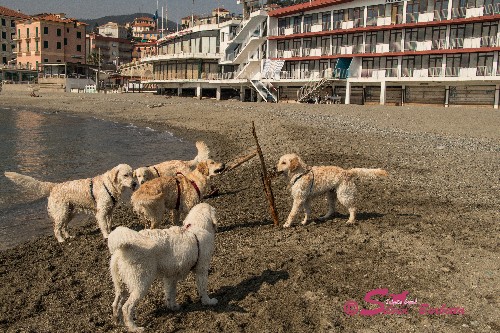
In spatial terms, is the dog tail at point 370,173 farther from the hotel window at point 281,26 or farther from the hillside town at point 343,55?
the hotel window at point 281,26

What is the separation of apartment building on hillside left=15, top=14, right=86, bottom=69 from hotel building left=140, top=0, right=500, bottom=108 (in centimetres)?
5800

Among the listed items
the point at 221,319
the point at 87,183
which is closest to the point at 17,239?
the point at 87,183

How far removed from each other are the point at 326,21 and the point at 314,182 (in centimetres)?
5012

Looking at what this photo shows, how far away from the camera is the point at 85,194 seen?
9.88 m

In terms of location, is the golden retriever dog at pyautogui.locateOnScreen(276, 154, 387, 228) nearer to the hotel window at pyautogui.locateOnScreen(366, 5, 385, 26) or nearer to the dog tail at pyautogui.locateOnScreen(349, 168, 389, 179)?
the dog tail at pyautogui.locateOnScreen(349, 168, 389, 179)

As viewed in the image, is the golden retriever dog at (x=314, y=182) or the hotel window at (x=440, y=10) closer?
the golden retriever dog at (x=314, y=182)

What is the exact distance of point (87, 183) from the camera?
9906 mm

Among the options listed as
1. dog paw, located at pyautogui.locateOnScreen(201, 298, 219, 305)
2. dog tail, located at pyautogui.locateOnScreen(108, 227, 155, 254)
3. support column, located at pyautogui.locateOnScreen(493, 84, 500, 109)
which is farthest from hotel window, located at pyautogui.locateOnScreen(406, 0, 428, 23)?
dog tail, located at pyautogui.locateOnScreen(108, 227, 155, 254)

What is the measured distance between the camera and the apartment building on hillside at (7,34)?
407ft

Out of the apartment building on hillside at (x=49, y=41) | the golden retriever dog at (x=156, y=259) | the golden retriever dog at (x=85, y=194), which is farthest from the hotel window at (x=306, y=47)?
the apartment building on hillside at (x=49, y=41)

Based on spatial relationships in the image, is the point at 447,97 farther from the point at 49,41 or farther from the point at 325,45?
the point at 49,41

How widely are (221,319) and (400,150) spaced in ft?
49.8

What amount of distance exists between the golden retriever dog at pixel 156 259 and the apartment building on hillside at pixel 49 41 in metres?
110

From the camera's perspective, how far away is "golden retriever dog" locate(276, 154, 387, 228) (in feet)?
32.9
